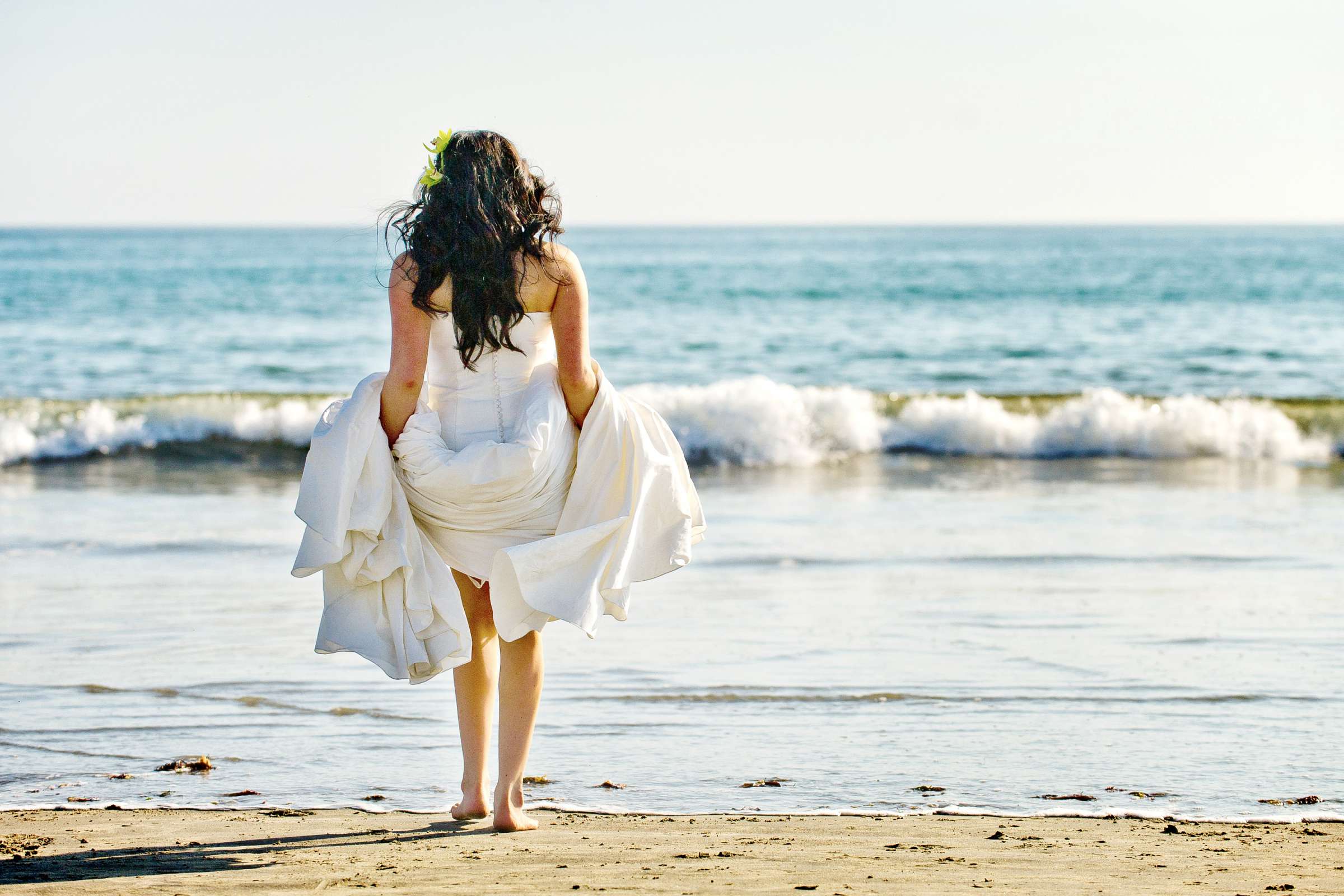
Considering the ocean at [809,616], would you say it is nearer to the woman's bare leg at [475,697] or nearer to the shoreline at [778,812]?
the shoreline at [778,812]

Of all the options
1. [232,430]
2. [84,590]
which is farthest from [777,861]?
[232,430]

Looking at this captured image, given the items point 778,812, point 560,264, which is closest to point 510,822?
point 778,812

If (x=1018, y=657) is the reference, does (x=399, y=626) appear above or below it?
above

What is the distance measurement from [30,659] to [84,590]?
47.1 inches

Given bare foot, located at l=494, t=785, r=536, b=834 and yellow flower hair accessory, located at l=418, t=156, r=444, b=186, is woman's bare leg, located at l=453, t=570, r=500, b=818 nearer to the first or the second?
bare foot, located at l=494, t=785, r=536, b=834

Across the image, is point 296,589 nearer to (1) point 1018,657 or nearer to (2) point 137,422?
(1) point 1018,657

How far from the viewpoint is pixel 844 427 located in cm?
1223

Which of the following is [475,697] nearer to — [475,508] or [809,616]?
[475,508]

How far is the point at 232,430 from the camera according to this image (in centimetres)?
1273

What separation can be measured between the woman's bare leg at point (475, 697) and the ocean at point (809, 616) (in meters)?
0.28

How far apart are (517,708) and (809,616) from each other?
2.53 metres

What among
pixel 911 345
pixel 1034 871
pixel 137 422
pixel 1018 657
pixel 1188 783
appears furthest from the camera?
pixel 911 345

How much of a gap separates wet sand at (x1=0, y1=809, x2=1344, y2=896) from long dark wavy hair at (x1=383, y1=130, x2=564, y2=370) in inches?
47.5

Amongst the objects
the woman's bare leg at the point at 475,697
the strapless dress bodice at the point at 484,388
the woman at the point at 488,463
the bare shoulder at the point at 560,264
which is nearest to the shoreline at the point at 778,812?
the woman's bare leg at the point at 475,697
